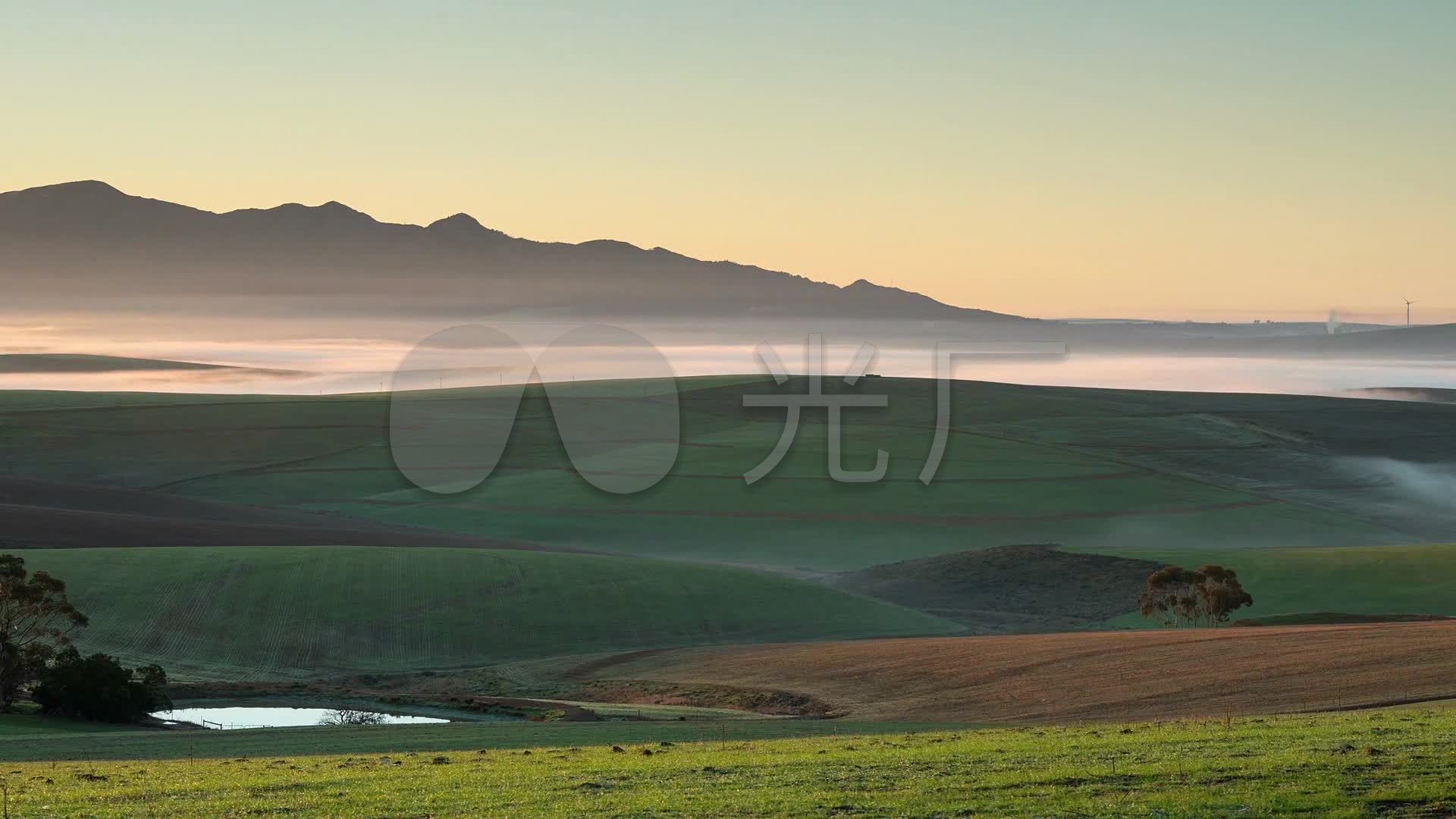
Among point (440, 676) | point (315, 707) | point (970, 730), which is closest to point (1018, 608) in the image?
point (440, 676)

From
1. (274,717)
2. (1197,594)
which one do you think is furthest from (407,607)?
(1197,594)

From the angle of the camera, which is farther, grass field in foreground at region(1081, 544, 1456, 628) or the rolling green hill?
the rolling green hill

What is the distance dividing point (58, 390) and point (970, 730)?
173303 millimetres

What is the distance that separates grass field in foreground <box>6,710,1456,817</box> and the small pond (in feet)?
56.2

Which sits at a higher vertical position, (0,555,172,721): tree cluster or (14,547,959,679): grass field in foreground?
(0,555,172,721): tree cluster

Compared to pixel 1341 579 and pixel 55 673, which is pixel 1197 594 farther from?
pixel 55 673

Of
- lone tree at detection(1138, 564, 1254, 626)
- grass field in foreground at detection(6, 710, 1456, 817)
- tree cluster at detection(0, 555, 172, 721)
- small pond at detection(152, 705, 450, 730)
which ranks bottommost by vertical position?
small pond at detection(152, 705, 450, 730)

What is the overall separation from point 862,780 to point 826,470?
103 m

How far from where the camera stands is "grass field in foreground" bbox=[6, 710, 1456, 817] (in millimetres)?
19016

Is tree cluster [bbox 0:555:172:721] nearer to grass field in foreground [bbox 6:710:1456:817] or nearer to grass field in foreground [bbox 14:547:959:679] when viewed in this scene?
grass field in foreground [bbox 14:547:959:679]

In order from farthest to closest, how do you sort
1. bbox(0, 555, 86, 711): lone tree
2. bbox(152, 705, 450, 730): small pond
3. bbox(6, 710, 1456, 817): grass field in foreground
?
bbox(152, 705, 450, 730): small pond → bbox(0, 555, 86, 711): lone tree → bbox(6, 710, 1456, 817): grass field in foreground

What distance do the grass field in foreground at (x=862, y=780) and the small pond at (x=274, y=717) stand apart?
56.2 feet

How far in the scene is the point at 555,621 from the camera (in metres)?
65.2

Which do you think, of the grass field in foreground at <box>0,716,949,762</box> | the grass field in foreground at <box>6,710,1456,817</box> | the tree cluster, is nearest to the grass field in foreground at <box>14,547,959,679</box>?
the tree cluster
